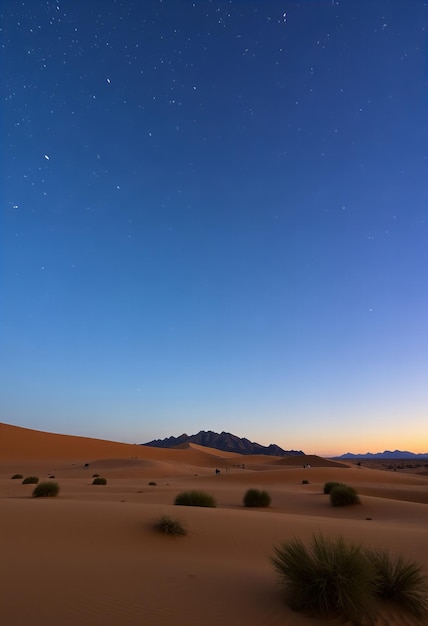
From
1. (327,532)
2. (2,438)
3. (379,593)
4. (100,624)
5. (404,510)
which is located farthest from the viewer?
(2,438)

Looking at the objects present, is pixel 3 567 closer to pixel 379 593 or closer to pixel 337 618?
pixel 337 618

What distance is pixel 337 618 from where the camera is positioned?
5520 mm

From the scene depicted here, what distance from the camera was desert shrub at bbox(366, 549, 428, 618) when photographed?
5.93 m

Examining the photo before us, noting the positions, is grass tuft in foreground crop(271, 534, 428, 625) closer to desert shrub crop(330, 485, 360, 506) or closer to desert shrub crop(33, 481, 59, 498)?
desert shrub crop(330, 485, 360, 506)

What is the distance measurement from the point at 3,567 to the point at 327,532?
24.2ft

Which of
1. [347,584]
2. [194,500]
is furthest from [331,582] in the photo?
[194,500]

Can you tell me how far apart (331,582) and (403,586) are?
3.51ft

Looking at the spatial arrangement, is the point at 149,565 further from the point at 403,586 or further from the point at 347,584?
the point at 403,586

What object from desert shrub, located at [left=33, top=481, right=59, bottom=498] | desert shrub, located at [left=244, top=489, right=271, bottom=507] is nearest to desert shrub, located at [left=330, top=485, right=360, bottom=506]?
desert shrub, located at [left=244, top=489, right=271, bottom=507]

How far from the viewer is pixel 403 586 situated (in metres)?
6.15

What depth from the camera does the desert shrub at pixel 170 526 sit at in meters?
10.6

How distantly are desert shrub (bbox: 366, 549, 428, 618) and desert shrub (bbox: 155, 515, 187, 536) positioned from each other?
17.3ft

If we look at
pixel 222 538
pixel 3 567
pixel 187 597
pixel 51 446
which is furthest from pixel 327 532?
pixel 51 446

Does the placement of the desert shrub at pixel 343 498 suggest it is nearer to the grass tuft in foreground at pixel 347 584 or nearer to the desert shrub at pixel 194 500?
the desert shrub at pixel 194 500
